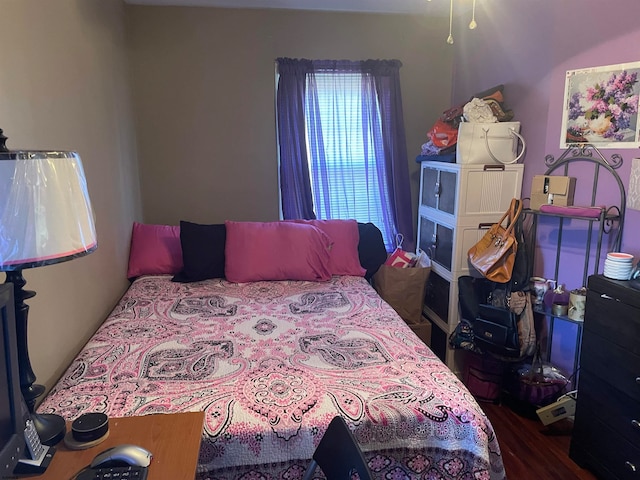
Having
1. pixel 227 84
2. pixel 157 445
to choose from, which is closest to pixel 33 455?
pixel 157 445

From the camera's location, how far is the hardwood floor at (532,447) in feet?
6.94

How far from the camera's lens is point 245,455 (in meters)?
1.43

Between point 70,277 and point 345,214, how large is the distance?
1.98 m

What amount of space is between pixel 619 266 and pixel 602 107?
2.58ft

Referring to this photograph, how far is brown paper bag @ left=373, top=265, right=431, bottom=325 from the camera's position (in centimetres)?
309

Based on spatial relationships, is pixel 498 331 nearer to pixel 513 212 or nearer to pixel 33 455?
pixel 513 212

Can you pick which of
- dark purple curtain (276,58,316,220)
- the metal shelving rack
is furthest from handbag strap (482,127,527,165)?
dark purple curtain (276,58,316,220)

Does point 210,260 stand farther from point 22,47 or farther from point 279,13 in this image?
point 279,13

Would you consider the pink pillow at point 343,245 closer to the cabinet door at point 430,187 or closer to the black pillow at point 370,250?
the black pillow at point 370,250

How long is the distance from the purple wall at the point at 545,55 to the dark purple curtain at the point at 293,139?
1176 millimetres

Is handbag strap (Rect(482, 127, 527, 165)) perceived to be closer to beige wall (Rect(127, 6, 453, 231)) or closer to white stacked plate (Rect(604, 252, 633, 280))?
beige wall (Rect(127, 6, 453, 231))

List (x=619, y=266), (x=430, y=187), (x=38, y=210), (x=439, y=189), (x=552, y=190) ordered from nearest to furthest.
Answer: (x=38, y=210) → (x=619, y=266) → (x=552, y=190) → (x=439, y=189) → (x=430, y=187)

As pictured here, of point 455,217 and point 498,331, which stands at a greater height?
point 455,217

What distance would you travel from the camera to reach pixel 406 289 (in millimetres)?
3102
